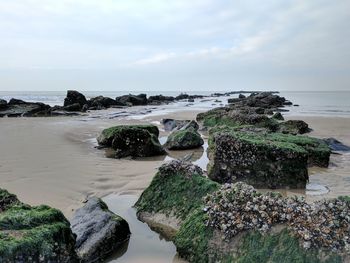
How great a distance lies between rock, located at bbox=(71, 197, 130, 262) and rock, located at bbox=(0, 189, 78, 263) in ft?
1.63

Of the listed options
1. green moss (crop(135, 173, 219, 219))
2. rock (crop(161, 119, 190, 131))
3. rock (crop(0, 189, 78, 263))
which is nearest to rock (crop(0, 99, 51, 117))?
rock (crop(161, 119, 190, 131))

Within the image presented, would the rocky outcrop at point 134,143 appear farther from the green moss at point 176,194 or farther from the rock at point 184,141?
the green moss at point 176,194

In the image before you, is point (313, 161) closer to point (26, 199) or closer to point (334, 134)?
point (26, 199)

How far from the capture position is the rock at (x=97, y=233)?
4191 millimetres

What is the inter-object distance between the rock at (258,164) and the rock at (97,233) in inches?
118

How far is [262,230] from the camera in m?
3.74

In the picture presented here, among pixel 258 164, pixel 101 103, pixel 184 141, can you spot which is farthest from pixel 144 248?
pixel 101 103

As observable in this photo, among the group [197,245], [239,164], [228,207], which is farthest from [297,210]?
[239,164]

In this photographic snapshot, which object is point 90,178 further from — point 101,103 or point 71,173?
point 101,103

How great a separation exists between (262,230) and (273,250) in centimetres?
22

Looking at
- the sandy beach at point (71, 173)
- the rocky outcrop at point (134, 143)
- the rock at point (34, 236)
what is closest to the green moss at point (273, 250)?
the rock at point (34, 236)

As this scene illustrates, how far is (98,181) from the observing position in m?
7.62

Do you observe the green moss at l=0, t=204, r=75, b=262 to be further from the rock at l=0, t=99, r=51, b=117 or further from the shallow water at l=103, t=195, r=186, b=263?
the rock at l=0, t=99, r=51, b=117

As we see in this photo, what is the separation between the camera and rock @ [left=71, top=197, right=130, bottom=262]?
4191mm
